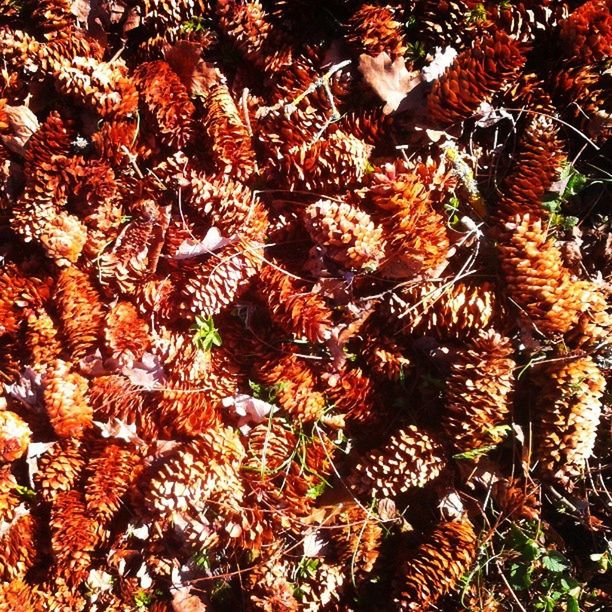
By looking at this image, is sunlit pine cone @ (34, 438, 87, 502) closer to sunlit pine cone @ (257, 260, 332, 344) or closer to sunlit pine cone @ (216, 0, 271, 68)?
sunlit pine cone @ (257, 260, 332, 344)

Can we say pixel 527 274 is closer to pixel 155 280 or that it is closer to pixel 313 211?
pixel 313 211

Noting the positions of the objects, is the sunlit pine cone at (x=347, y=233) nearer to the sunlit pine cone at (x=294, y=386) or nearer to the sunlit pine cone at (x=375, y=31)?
the sunlit pine cone at (x=294, y=386)

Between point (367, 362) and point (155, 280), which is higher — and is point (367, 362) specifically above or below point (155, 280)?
below

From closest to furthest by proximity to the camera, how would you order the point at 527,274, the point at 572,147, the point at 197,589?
1. the point at 527,274
2. the point at 572,147
3. the point at 197,589

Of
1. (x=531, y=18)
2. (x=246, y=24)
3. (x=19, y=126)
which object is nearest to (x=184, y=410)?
(x=19, y=126)

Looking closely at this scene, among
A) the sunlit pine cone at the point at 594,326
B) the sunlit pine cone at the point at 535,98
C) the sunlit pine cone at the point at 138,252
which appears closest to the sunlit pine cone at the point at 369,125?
the sunlit pine cone at the point at 535,98

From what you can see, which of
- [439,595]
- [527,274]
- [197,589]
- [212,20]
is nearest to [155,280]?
[212,20]

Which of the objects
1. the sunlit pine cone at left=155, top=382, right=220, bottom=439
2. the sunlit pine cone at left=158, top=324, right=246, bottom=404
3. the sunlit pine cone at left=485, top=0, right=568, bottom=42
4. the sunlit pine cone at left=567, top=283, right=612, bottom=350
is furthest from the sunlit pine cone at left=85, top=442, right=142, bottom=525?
the sunlit pine cone at left=485, top=0, right=568, bottom=42
